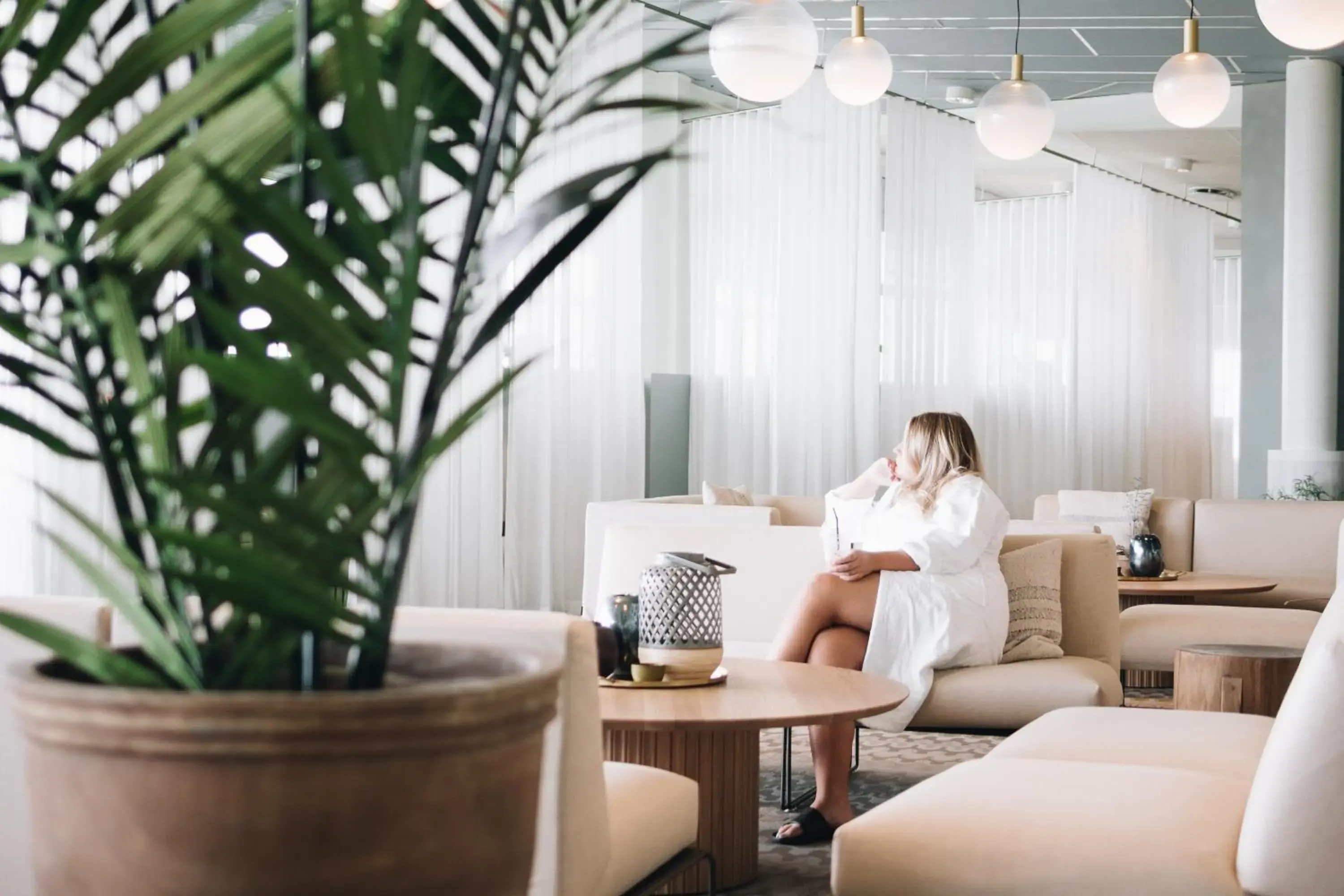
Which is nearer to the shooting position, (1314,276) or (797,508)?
(797,508)

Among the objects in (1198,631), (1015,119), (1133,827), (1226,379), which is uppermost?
(1015,119)

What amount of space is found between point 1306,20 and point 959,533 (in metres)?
1.62

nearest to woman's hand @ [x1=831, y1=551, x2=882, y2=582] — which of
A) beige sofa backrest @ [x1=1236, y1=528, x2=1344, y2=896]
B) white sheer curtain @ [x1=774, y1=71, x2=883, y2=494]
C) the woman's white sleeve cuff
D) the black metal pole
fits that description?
the woman's white sleeve cuff

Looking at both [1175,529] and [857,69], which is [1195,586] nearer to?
[1175,529]

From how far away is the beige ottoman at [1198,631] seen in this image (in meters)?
4.49

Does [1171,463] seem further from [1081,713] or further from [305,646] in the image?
[305,646]

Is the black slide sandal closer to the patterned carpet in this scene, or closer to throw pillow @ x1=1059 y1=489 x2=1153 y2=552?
the patterned carpet

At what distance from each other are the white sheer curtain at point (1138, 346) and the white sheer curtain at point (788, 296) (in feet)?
8.53

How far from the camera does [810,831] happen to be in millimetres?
3324

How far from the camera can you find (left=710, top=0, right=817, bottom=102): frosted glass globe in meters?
3.83

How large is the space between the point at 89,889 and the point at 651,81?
8212 mm

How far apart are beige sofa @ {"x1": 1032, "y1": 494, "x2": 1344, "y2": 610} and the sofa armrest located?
1969mm

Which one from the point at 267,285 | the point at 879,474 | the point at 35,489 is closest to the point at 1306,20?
the point at 879,474

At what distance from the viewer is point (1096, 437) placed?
10516 millimetres
